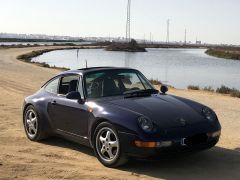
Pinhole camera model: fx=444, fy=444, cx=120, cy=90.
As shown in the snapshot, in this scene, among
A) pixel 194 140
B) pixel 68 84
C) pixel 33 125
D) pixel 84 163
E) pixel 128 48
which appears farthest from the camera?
pixel 128 48

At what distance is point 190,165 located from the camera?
6.48 m

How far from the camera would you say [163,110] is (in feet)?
21.0

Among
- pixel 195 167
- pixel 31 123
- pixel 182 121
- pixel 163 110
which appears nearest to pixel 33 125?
pixel 31 123

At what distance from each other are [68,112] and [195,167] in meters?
2.24

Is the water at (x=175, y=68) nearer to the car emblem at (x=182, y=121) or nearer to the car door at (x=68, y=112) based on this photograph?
the car door at (x=68, y=112)

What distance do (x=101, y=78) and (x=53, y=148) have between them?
1498 mm

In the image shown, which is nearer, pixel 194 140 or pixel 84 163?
pixel 194 140

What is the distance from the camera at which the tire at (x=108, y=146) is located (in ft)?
20.4

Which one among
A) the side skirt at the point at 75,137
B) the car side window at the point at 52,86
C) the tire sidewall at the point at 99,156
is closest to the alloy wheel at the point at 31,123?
the car side window at the point at 52,86

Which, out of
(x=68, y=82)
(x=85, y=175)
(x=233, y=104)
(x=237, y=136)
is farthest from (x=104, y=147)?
(x=233, y=104)

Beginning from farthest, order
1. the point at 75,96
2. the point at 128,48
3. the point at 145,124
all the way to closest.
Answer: the point at 128,48
the point at 75,96
the point at 145,124

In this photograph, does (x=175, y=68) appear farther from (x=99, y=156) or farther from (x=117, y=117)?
(x=117, y=117)

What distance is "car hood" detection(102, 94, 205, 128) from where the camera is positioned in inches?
243

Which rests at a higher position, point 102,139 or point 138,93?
point 138,93
